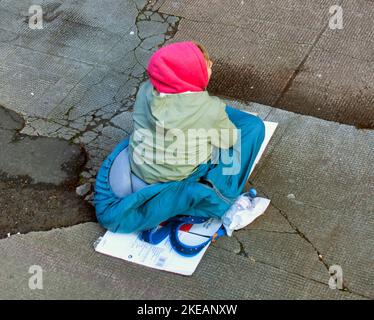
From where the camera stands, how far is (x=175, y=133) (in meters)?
3.14

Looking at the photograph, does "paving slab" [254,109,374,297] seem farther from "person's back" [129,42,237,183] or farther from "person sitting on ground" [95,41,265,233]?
"person's back" [129,42,237,183]

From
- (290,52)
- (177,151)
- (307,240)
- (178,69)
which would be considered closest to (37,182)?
(177,151)

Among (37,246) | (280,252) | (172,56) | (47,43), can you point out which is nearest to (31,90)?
(47,43)

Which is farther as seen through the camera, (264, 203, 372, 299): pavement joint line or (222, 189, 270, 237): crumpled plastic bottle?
(222, 189, 270, 237): crumpled plastic bottle

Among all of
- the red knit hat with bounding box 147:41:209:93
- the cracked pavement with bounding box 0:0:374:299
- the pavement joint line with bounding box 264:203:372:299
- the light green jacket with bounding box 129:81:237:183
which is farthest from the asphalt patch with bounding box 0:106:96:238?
the pavement joint line with bounding box 264:203:372:299

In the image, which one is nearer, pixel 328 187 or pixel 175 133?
pixel 175 133

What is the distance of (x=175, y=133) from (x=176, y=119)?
82mm

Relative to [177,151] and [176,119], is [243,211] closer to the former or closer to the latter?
[177,151]

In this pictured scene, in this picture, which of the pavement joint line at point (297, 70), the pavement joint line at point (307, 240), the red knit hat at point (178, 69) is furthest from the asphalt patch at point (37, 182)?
the pavement joint line at point (297, 70)

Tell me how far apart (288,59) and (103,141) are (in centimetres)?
166

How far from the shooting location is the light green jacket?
10.2 ft

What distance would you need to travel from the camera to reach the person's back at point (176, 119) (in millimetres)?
3062

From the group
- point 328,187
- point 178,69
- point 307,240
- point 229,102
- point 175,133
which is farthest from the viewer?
point 229,102

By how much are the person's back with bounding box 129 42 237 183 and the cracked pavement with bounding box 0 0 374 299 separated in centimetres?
54
